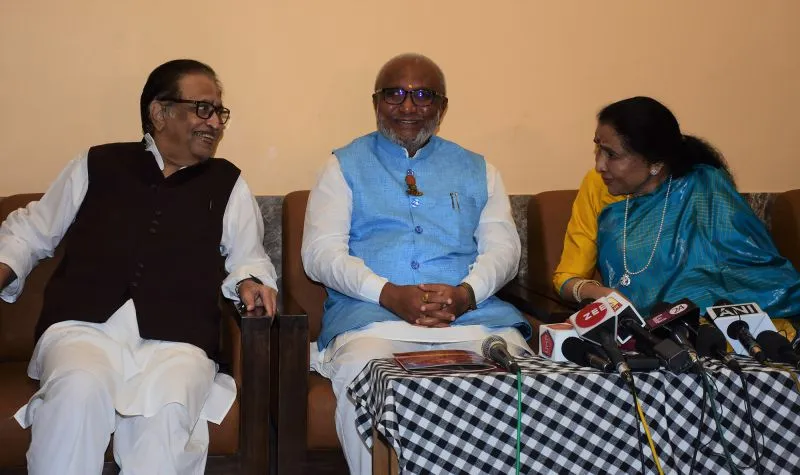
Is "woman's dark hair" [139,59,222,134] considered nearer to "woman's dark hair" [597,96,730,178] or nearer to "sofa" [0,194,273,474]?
"sofa" [0,194,273,474]

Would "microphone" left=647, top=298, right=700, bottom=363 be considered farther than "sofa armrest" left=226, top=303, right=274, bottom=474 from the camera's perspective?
No

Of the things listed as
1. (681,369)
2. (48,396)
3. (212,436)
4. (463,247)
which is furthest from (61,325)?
(681,369)

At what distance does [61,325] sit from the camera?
2.73 metres

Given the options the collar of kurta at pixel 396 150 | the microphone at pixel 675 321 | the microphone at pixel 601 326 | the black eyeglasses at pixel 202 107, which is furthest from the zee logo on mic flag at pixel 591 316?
the black eyeglasses at pixel 202 107

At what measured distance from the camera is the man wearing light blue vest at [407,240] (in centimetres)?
291

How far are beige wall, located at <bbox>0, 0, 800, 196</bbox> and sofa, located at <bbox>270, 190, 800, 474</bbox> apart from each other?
270mm

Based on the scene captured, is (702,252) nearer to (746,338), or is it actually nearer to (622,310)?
(746,338)

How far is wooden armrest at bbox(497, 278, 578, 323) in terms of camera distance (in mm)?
3006

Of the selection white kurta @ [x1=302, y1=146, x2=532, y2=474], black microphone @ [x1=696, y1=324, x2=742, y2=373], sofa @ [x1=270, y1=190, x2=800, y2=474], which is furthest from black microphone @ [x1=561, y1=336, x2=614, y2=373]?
white kurta @ [x1=302, y1=146, x2=532, y2=474]

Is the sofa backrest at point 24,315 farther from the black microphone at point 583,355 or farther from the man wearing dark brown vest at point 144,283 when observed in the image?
the black microphone at point 583,355

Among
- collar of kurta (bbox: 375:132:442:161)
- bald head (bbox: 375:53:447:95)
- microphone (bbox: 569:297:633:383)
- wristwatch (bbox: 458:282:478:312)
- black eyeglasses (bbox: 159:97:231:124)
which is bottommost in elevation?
wristwatch (bbox: 458:282:478:312)

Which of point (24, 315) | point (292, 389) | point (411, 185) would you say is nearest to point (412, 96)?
point (411, 185)

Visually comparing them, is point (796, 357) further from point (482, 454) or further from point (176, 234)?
point (176, 234)

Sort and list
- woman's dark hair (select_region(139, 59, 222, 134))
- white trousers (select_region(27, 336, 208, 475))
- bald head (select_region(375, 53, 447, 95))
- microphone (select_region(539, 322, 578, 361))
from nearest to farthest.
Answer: microphone (select_region(539, 322, 578, 361)), white trousers (select_region(27, 336, 208, 475)), woman's dark hair (select_region(139, 59, 222, 134)), bald head (select_region(375, 53, 447, 95))
